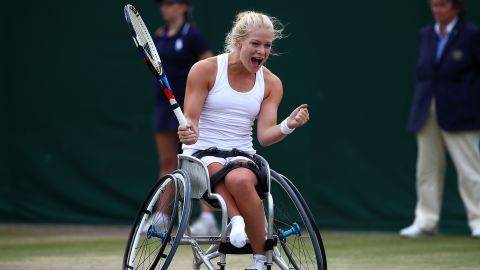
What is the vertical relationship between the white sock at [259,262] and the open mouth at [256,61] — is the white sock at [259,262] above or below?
below

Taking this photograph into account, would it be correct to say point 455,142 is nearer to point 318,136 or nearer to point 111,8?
point 318,136

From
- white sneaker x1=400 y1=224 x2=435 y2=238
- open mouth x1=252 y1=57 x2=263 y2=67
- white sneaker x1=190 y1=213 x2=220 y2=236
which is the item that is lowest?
white sneaker x1=400 y1=224 x2=435 y2=238

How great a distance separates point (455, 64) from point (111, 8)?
112 inches

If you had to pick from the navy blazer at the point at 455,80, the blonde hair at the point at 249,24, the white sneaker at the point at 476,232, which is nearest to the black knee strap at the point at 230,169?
the blonde hair at the point at 249,24

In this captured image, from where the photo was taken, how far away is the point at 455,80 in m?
7.43

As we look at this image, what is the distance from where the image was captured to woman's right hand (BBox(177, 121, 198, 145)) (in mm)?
4695

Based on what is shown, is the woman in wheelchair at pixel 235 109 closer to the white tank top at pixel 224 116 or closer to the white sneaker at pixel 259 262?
the white tank top at pixel 224 116

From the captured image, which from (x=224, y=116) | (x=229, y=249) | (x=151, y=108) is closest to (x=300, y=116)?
(x=224, y=116)

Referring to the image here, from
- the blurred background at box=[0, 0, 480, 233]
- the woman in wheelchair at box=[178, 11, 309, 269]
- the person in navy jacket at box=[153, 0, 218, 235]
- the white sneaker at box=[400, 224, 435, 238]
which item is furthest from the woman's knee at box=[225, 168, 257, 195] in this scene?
the blurred background at box=[0, 0, 480, 233]

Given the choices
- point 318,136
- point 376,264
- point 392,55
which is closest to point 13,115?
point 318,136

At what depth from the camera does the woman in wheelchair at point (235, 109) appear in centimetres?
470

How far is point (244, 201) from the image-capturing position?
4629mm

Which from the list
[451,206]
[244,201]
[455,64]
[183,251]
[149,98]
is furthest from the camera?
[149,98]

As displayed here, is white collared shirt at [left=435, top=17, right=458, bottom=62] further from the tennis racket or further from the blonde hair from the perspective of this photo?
the tennis racket
